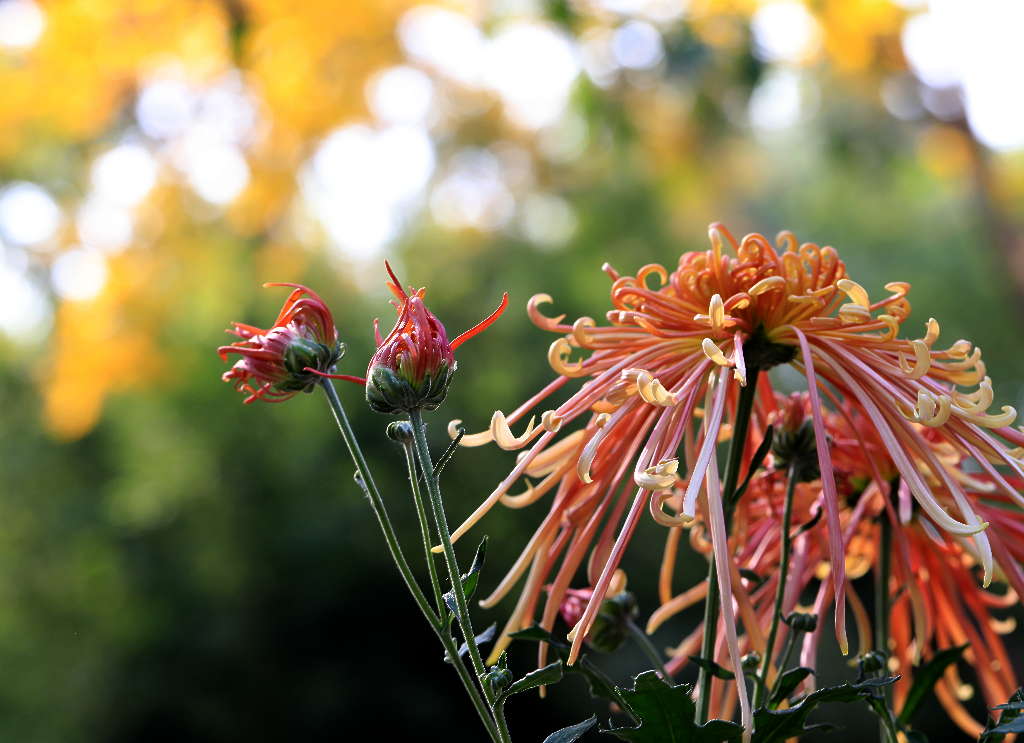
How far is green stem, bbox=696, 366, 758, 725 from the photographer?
0.42 m

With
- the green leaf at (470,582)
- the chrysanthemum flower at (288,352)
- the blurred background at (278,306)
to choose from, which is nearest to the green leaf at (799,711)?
the green leaf at (470,582)

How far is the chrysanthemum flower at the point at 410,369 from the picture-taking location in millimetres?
414

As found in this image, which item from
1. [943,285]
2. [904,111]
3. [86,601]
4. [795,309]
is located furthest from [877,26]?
[86,601]

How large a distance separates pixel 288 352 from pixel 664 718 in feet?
0.70

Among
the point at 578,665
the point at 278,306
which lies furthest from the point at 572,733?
the point at 278,306

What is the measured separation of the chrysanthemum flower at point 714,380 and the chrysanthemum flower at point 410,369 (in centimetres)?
3

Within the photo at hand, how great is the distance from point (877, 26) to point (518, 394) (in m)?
1.49

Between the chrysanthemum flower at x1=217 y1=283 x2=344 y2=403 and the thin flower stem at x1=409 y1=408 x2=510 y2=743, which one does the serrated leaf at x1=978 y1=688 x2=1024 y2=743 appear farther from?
the chrysanthemum flower at x1=217 y1=283 x2=344 y2=403

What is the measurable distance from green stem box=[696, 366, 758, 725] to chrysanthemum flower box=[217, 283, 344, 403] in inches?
7.0

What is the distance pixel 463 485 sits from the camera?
3322 millimetres

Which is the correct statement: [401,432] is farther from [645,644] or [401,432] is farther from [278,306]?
[278,306]

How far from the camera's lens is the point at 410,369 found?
0.42m

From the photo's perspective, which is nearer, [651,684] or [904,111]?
[651,684]

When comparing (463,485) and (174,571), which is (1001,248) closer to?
(463,485)
